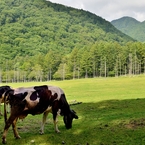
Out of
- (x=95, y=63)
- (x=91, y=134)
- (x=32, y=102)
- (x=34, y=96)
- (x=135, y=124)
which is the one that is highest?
(x=95, y=63)

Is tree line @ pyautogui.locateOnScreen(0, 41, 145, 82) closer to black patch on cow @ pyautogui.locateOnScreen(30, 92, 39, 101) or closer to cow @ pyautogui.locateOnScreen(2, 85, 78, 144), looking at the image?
cow @ pyautogui.locateOnScreen(2, 85, 78, 144)

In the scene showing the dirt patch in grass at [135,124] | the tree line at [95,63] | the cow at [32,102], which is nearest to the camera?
the cow at [32,102]

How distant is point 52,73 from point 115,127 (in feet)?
433

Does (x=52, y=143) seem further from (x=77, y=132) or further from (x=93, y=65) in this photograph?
(x=93, y=65)

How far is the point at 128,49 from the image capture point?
13312 centimetres

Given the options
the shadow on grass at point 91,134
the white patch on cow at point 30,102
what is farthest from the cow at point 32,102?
the shadow on grass at point 91,134

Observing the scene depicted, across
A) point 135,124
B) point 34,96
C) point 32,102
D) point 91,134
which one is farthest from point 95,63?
point 32,102

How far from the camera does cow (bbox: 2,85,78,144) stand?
1284 cm

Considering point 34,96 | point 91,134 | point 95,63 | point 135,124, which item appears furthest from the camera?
point 95,63

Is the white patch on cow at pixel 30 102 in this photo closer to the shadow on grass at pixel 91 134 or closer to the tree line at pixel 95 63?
the shadow on grass at pixel 91 134

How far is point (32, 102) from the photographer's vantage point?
1325 cm

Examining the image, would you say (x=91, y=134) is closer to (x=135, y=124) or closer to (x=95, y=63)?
(x=135, y=124)

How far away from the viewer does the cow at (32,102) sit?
12.8 metres

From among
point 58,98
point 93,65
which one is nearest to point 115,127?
point 58,98
